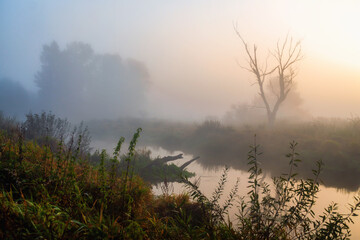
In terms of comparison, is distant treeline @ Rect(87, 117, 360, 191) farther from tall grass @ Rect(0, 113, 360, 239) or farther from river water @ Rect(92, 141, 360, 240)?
tall grass @ Rect(0, 113, 360, 239)

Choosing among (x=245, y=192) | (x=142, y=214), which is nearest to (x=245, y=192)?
(x=245, y=192)

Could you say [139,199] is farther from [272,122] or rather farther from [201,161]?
[272,122]

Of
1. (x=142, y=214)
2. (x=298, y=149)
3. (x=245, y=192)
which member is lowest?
(x=245, y=192)

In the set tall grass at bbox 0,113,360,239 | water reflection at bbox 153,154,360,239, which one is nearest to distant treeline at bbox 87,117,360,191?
water reflection at bbox 153,154,360,239

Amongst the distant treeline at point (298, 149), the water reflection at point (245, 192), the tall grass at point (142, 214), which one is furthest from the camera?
the distant treeline at point (298, 149)

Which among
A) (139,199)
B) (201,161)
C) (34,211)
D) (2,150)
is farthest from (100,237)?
(201,161)

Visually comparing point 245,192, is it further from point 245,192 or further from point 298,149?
point 298,149

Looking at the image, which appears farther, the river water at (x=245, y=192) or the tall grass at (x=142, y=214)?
the river water at (x=245, y=192)

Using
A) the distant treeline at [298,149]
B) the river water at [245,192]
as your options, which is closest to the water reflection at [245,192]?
the river water at [245,192]

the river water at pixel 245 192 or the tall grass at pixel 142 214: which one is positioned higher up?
the tall grass at pixel 142 214

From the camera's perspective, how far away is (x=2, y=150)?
551 centimetres

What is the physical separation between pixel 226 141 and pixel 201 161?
360cm

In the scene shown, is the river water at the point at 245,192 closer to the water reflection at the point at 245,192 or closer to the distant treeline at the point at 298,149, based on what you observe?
the water reflection at the point at 245,192

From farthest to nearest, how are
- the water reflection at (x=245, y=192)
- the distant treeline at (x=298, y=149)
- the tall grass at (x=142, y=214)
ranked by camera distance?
1. the distant treeline at (x=298, y=149)
2. the water reflection at (x=245, y=192)
3. the tall grass at (x=142, y=214)
